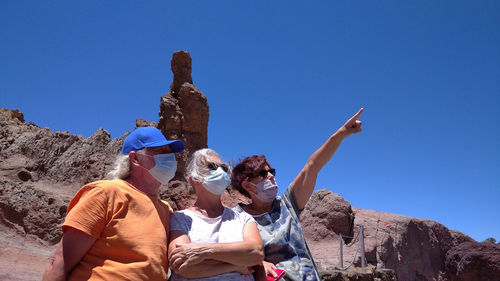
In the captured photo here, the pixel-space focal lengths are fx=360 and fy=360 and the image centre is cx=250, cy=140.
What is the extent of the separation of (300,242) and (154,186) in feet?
3.90

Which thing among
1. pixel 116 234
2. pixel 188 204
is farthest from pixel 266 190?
pixel 188 204

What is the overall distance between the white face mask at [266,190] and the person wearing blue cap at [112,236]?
34.7 inches

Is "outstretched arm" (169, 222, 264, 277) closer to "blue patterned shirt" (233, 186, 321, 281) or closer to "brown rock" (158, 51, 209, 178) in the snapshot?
"blue patterned shirt" (233, 186, 321, 281)

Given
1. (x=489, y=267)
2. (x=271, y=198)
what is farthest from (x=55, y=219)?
(x=489, y=267)

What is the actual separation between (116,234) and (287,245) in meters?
1.27

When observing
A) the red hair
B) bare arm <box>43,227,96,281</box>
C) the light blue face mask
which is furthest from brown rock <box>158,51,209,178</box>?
bare arm <box>43,227,96,281</box>

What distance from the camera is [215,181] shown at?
2615mm

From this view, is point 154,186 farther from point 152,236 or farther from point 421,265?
point 421,265

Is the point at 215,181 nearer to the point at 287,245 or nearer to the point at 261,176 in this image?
the point at 261,176

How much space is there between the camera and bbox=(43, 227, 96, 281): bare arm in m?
1.92

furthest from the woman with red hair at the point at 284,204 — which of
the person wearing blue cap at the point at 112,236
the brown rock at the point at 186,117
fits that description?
the brown rock at the point at 186,117

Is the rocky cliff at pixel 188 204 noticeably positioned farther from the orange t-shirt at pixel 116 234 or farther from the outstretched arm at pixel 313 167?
the orange t-shirt at pixel 116 234

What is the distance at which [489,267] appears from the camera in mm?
14250

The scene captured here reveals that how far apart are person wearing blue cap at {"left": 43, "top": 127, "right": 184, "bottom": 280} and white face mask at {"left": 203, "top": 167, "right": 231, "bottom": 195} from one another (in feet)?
1.20
